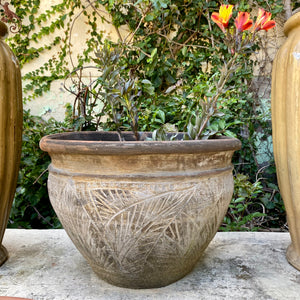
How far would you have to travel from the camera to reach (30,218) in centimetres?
200

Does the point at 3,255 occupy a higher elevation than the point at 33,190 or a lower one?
higher

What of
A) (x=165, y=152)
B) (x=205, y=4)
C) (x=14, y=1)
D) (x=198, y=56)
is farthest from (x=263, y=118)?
(x=14, y=1)

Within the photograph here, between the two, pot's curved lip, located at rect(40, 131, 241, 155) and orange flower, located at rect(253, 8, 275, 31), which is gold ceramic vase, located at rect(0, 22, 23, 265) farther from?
orange flower, located at rect(253, 8, 275, 31)

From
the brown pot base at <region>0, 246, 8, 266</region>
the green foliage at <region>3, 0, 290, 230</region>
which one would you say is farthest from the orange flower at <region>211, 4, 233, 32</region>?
the brown pot base at <region>0, 246, 8, 266</region>

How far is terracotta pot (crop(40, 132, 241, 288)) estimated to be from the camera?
0.75 metres

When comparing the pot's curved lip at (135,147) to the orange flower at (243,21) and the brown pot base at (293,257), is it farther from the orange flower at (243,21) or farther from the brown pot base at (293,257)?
the brown pot base at (293,257)

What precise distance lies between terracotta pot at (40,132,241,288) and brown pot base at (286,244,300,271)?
40 cm

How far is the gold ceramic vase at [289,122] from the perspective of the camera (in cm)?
90

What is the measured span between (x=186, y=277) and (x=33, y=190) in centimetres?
128

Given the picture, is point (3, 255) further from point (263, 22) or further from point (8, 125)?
point (263, 22)

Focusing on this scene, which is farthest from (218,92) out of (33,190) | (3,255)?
(33,190)

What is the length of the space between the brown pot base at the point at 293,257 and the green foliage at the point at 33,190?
1.28 m

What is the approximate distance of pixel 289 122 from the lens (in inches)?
36.4

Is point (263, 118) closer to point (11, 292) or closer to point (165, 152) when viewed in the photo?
point (165, 152)
